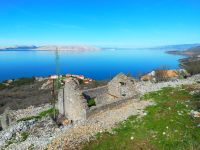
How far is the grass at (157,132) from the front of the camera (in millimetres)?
20328

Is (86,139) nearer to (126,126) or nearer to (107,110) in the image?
(126,126)

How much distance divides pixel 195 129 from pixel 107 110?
989 centimetres

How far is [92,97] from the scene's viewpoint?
1507 inches

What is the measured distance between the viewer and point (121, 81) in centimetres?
3516

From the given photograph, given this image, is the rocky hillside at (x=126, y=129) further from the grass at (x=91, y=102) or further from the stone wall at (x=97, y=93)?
the stone wall at (x=97, y=93)

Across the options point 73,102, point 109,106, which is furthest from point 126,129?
point 73,102

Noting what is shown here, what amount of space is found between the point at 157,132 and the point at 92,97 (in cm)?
1699

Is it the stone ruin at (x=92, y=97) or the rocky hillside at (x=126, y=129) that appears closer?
the rocky hillside at (x=126, y=129)

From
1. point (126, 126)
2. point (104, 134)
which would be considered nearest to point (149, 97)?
point (126, 126)

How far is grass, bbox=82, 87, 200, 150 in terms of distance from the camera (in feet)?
66.7

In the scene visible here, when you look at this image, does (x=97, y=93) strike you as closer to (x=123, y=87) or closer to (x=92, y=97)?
(x=92, y=97)

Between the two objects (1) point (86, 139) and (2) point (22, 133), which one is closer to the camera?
(1) point (86, 139)

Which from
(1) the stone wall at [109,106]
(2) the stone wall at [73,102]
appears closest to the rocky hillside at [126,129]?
(1) the stone wall at [109,106]

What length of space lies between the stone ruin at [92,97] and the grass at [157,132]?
4.07 meters
